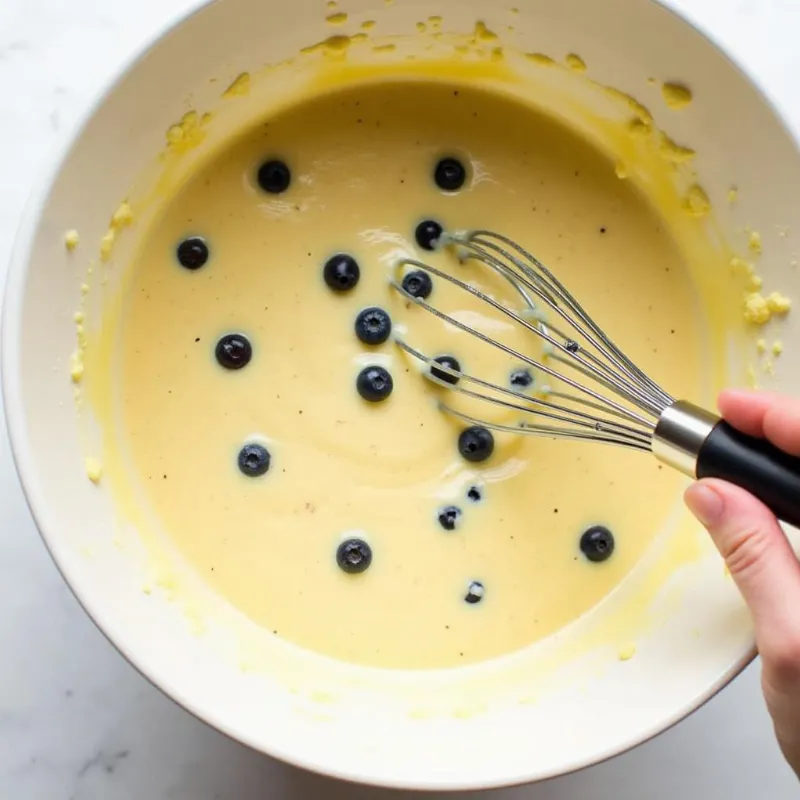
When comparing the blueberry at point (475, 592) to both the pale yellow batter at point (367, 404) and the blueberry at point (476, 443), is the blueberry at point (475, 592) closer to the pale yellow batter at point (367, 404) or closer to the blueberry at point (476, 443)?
the pale yellow batter at point (367, 404)

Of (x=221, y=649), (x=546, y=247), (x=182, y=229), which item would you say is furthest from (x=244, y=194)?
(x=221, y=649)

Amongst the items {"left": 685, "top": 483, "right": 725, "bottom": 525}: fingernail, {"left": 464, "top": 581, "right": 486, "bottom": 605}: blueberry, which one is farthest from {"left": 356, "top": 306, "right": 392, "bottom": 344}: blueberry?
{"left": 685, "top": 483, "right": 725, "bottom": 525}: fingernail

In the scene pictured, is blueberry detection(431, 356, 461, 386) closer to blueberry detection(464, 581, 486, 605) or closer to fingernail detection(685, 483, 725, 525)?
blueberry detection(464, 581, 486, 605)

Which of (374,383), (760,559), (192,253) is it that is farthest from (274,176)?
(760,559)

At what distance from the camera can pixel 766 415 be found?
0.75 meters

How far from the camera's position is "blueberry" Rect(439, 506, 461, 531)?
1.02 meters

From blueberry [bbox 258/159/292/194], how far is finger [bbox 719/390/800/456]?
51cm

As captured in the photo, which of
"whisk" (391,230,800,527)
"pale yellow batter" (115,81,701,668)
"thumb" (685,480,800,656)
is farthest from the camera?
"pale yellow batter" (115,81,701,668)

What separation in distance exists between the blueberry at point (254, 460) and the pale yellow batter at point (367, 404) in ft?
0.04

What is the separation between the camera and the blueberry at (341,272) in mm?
994

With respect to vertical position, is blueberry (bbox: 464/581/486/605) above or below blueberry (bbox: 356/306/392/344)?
below

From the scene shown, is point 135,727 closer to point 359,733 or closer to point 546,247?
point 359,733

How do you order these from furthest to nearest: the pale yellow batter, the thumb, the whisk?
the pale yellow batter → the whisk → the thumb

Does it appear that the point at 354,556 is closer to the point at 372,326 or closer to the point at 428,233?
the point at 372,326
